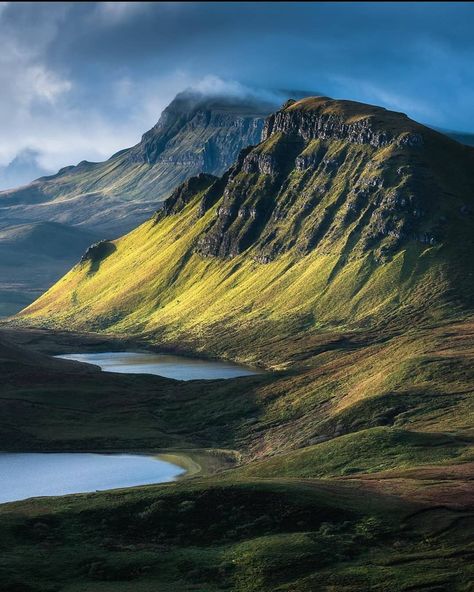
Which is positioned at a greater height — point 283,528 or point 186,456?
point 186,456

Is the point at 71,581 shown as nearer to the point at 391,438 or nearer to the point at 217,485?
the point at 217,485

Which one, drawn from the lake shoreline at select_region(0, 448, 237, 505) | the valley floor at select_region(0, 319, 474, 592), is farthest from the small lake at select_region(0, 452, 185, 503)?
the valley floor at select_region(0, 319, 474, 592)

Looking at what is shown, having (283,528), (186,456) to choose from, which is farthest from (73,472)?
(283,528)

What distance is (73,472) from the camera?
492 feet

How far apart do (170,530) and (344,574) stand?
Answer: 22.7 metres

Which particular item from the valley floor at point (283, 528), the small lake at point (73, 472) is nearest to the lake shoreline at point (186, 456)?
the small lake at point (73, 472)

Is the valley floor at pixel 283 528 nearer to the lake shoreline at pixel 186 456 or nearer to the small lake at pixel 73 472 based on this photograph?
the lake shoreline at pixel 186 456

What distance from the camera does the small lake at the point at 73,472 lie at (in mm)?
136875

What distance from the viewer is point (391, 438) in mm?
138375

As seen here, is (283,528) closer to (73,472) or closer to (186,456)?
(73,472)

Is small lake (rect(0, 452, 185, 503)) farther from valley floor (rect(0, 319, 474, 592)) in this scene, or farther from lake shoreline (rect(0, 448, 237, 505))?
valley floor (rect(0, 319, 474, 592))

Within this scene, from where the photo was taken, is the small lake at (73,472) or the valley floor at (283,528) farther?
the small lake at (73,472)

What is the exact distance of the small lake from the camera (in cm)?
13688

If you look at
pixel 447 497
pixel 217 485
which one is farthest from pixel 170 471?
pixel 447 497
